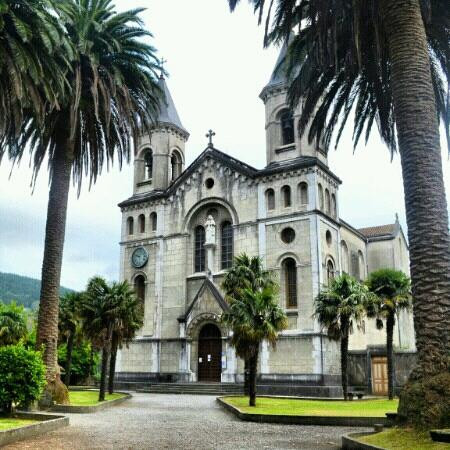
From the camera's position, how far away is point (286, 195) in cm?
3669

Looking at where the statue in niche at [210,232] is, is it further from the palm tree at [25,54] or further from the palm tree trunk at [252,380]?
the palm tree at [25,54]

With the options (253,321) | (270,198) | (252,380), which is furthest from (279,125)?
(252,380)

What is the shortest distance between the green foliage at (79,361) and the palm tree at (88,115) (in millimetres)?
26307

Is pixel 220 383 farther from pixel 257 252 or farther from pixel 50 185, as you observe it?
pixel 50 185

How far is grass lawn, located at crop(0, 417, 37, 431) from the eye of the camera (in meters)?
13.8

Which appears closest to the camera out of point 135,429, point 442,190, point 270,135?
point 442,190

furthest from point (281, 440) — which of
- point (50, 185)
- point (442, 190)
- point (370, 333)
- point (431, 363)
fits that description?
point (370, 333)

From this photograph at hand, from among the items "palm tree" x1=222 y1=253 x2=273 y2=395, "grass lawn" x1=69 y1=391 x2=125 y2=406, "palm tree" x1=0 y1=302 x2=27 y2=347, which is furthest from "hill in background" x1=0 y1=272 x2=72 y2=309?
"palm tree" x1=222 y1=253 x2=273 y2=395

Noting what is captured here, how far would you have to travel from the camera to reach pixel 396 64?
43.2 feet

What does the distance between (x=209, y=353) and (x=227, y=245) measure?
741 centimetres

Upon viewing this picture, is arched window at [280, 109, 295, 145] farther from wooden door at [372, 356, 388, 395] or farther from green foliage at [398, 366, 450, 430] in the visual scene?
green foliage at [398, 366, 450, 430]

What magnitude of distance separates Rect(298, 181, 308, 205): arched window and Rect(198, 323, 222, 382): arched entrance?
398 inches

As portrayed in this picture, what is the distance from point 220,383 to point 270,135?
16712 mm

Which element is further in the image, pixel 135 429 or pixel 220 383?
pixel 220 383
